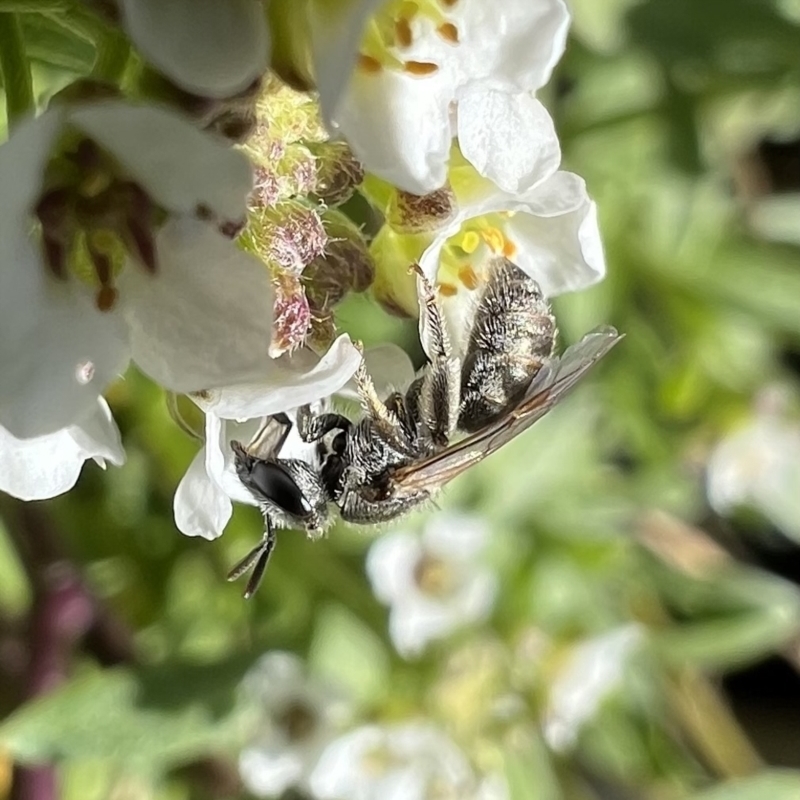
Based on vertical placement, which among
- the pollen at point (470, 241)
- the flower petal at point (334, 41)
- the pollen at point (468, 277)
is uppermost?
the flower petal at point (334, 41)

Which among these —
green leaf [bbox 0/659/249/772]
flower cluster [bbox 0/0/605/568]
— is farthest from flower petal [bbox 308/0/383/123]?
green leaf [bbox 0/659/249/772]

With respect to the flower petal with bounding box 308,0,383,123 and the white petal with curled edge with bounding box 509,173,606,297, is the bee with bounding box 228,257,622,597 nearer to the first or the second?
the white petal with curled edge with bounding box 509,173,606,297

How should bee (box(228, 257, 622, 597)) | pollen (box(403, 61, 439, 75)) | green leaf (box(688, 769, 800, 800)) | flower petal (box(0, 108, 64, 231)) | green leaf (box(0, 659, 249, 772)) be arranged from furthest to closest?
green leaf (box(688, 769, 800, 800)) < green leaf (box(0, 659, 249, 772)) < bee (box(228, 257, 622, 597)) < pollen (box(403, 61, 439, 75)) < flower petal (box(0, 108, 64, 231))

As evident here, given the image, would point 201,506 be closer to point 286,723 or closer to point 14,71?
point 14,71

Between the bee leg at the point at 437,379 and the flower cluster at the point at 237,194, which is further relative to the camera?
the bee leg at the point at 437,379

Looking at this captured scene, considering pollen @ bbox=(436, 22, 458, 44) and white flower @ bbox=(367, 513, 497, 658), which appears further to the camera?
white flower @ bbox=(367, 513, 497, 658)

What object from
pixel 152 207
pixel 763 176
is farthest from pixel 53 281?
pixel 763 176

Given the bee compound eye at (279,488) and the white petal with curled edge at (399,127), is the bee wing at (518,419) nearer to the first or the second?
the bee compound eye at (279,488)

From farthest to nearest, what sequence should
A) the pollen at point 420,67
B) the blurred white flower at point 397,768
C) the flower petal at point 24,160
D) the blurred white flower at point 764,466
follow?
the blurred white flower at point 764,466
the blurred white flower at point 397,768
the pollen at point 420,67
the flower petal at point 24,160

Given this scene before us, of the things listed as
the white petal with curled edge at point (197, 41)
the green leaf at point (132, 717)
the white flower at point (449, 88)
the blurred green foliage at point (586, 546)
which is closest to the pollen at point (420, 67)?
the white flower at point (449, 88)
